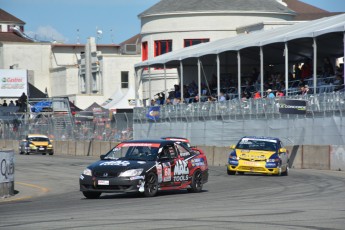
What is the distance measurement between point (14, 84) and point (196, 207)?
66.2 meters

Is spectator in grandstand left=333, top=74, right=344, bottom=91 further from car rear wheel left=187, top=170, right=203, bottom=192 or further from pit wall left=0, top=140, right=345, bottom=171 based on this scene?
car rear wheel left=187, top=170, right=203, bottom=192

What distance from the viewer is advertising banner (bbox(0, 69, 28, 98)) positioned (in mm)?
81562

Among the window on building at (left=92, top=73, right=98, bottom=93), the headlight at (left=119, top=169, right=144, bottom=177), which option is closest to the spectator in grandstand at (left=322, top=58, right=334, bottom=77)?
the headlight at (left=119, top=169, right=144, bottom=177)

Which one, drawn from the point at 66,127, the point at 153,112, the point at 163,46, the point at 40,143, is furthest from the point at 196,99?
the point at 163,46

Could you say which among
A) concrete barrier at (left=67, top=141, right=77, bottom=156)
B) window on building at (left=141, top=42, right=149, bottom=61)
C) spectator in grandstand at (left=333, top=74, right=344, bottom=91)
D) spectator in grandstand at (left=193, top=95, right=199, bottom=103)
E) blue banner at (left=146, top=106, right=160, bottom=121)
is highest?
window on building at (left=141, top=42, right=149, bottom=61)

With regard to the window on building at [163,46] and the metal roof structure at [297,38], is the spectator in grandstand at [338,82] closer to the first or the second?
the metal roof structure at [297,38]

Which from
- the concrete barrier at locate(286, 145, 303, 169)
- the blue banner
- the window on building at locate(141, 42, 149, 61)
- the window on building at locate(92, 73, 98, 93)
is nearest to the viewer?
the concrete barrier at locate(286, 145, 303, 169)

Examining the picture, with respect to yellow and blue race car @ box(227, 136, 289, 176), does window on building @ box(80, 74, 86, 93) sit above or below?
above

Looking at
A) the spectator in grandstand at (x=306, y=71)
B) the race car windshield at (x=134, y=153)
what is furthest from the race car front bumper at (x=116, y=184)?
the spectator in grandstand at (x=306, y=71)

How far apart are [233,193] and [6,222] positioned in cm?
822

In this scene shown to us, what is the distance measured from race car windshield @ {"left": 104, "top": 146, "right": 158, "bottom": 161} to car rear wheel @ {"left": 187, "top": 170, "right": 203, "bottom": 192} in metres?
1.47

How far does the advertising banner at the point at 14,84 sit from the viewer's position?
81.6 meters

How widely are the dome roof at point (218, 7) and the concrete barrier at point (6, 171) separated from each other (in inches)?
2114

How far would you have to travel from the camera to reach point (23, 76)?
81938mm
